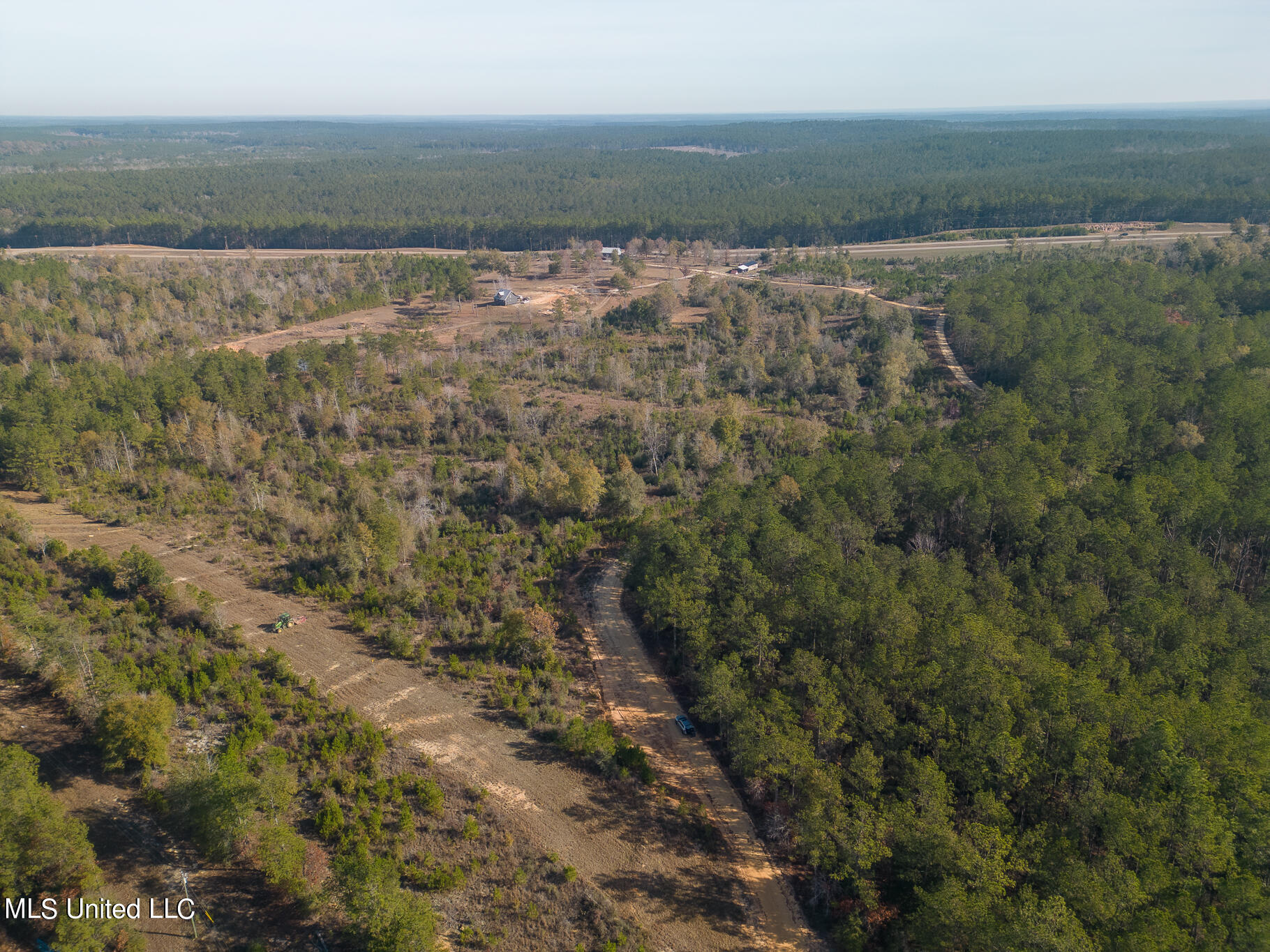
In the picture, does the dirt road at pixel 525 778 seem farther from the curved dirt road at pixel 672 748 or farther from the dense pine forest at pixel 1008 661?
the dense pine forest at pixel 1008 661

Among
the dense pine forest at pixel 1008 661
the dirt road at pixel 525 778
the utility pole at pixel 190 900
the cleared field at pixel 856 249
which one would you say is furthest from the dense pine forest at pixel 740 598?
the cleared field at pixel 856 249

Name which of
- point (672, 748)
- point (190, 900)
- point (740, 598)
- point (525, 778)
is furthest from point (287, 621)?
point (740, 598)

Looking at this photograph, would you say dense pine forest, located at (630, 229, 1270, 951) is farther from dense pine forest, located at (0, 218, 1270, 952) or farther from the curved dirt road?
the curved dirt road

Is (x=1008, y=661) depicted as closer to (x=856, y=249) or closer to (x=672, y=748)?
(x=672, y=748)

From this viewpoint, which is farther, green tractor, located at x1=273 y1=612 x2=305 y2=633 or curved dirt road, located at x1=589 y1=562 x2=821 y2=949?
green tractor, located at x1=273 y1=612 x2=305 y2=633

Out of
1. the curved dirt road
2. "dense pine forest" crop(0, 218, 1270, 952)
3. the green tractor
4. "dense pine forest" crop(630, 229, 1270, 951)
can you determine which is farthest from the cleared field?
the curved dirt road

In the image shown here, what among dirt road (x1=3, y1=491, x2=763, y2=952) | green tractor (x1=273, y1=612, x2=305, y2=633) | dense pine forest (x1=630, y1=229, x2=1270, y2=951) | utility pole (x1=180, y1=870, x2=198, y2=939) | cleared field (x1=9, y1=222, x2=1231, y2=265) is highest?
cleared field (x1=9, y1=222, x2=1231, y2=265)

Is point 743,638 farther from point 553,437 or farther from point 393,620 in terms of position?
point 553,437
